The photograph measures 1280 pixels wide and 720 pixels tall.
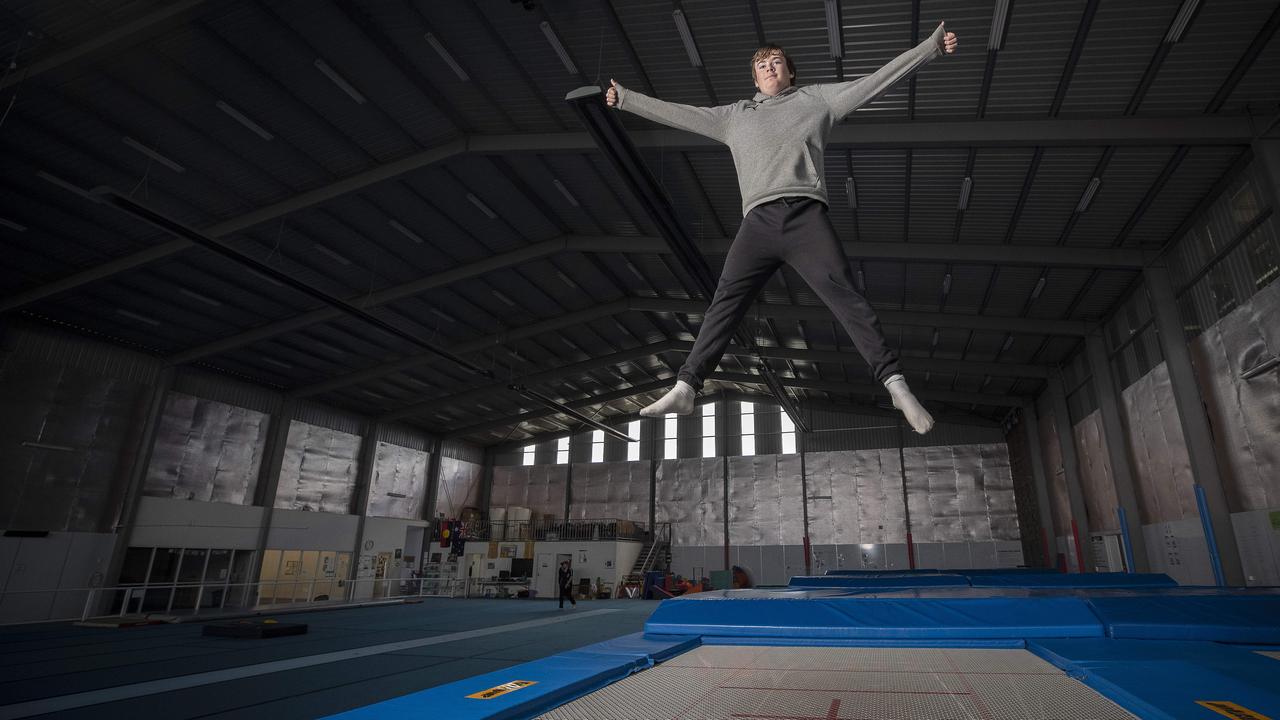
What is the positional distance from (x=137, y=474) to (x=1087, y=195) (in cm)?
2184

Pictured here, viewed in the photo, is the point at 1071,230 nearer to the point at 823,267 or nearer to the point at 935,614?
the point at 935,614

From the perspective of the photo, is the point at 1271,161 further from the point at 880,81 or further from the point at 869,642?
Answer: the point at 880,81

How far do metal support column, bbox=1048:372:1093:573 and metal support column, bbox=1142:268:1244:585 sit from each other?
6.54 metres

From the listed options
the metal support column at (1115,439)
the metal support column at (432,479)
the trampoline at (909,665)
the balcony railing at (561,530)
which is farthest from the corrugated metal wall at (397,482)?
the metal support column at (1115,439)

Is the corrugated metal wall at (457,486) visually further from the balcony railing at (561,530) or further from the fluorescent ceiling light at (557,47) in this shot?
the fluorescent ceiling light at (557,47)

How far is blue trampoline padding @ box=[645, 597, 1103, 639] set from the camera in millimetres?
3809

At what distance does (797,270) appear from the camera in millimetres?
2064

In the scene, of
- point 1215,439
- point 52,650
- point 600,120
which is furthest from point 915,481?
point 52,650

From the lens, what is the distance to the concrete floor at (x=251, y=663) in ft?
18.9

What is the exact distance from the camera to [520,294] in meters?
17.6

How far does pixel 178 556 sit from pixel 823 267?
20.7 metres

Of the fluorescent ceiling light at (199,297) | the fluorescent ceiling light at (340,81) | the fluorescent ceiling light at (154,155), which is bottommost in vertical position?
the fluorescent ceiling light at (199,297)

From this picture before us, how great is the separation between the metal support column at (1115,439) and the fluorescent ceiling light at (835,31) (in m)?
11.0

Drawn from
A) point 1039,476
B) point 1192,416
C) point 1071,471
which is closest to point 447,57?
point 1192,416
